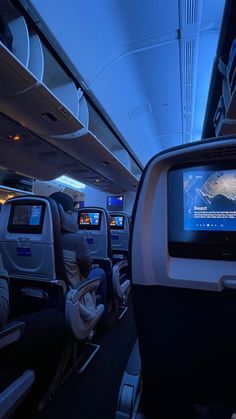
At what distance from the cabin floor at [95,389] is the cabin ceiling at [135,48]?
136 inches

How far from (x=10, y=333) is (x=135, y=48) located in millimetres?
3435

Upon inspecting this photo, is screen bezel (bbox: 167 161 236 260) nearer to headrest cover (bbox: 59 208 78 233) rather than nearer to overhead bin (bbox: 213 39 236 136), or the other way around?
headrest cover (bbox: 59 208 78 233)

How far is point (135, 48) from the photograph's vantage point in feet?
9.99

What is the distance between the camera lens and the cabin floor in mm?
1813

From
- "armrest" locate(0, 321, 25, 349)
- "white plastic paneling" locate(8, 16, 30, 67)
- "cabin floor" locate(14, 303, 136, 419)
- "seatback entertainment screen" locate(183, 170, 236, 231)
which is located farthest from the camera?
"white plastic paneling" locate(8, 16, 30, 67)

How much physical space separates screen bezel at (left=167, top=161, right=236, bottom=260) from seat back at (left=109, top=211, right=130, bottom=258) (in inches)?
149

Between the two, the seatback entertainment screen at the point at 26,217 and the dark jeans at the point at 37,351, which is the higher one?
the seatback entertainment screen at the point at 26,217

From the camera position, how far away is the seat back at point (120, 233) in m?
4.74

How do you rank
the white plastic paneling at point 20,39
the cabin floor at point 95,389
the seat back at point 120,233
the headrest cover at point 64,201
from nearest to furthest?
1. the cabin floor at point 95,389
2. the white plastic paneling at point 20,39
3. the headrest cover at point 64,201
4. the seat back at point 120,233

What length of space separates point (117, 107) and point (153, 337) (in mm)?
4003

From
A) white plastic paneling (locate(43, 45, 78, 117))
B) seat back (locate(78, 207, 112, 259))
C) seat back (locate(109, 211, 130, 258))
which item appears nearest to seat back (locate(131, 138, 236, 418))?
seat back (locate(78, 207, 112, 259))

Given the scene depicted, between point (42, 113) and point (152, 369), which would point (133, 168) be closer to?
point (42, 113)

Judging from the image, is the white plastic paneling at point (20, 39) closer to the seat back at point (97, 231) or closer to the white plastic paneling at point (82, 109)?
the white plastic paneling at point (82, 109)

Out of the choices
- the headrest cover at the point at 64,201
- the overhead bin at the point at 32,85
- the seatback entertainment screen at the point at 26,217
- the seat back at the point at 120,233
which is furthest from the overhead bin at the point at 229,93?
the seat back at the point at 120,233
